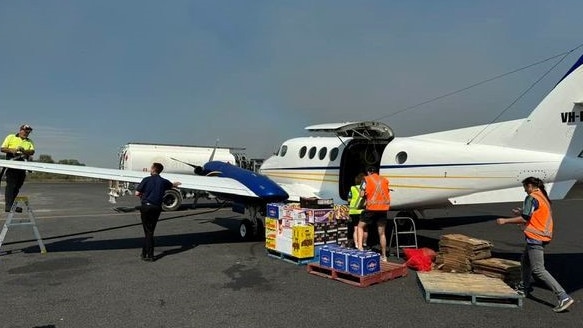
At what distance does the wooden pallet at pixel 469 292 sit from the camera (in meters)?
6.45

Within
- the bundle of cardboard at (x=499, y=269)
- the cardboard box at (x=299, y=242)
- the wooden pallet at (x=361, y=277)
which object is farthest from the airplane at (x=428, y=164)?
the wooden pallet at (x=361, y=277)

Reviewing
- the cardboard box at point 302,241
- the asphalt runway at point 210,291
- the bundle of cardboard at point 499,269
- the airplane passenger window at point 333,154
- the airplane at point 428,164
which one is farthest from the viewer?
the airplane passenger window at point 333,154

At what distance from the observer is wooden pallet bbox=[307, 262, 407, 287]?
7.48m

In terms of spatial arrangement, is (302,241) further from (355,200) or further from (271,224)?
(355,200)

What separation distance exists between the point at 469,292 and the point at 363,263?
1.74 m

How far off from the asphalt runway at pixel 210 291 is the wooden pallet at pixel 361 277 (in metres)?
0.13

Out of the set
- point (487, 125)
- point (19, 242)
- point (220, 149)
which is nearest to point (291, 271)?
point (487, 125)

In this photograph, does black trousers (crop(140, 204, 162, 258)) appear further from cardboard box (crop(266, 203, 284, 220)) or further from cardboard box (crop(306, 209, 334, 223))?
cardboard box (crop(306, 209, 334, 223))

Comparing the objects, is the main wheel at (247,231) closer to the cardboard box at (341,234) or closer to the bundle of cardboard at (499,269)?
the cardboard box at (341,234)

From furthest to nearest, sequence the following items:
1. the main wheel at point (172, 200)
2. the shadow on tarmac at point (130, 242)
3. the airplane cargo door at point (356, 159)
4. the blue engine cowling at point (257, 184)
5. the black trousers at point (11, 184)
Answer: the main wheel at point (172, 200) → the airplane cargo door at point (356, 159) → the blue engine cowling at point (257, 184) → the shadow on tarmac at point (130, 242) → the black trousers at point (11, 184)

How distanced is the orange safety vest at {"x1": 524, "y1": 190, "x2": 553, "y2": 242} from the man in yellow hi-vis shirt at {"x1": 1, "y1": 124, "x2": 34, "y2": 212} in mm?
10479

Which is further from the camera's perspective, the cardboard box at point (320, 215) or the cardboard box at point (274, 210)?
the cardboard box at point (274, 210)

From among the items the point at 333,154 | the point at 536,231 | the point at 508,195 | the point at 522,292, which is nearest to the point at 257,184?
the point at 333,154

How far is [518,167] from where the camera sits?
8.98 m
